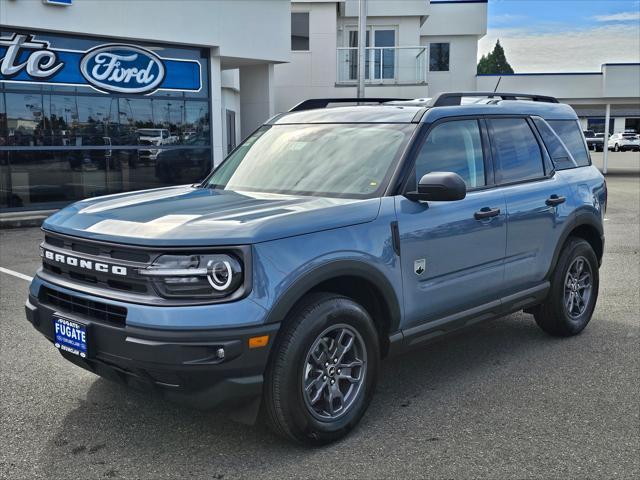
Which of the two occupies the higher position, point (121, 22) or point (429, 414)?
point (121, 22)

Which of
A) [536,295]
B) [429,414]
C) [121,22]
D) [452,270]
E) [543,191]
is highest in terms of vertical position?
[121,22]

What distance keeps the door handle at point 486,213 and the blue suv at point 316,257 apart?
15 mm

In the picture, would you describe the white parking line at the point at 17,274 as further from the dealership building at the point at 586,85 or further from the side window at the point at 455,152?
the dealership building at the point at 586,85

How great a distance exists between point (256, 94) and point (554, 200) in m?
14.8

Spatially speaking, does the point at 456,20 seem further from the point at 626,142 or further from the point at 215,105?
the point at 626,142

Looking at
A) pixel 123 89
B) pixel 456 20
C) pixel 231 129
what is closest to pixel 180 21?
pixel 123 89

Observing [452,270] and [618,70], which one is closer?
[452,270]

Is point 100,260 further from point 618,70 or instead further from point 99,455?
point 618,70

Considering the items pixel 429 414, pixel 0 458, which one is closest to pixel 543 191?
pixel 429 414

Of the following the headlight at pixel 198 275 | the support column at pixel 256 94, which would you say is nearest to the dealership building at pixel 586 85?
the support column at pixel 256 94

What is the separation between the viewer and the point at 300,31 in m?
24.4

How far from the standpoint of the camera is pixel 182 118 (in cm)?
1645

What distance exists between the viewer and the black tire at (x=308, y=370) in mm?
3354

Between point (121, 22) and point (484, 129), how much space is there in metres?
12.1
